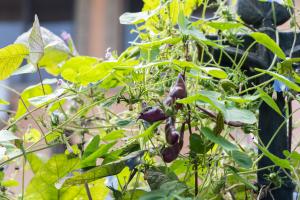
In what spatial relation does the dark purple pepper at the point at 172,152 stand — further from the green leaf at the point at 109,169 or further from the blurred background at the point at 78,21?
the blurred background at the point at 78,21

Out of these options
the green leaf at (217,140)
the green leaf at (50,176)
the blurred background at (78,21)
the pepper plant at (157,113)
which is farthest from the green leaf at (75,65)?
the blurred background at (78,21)

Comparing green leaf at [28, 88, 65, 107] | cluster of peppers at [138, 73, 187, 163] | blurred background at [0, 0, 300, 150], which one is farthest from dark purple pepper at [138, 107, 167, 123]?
blurred background at [0, 0, 300, 150]

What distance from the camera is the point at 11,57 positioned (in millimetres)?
679

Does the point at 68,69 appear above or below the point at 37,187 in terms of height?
above

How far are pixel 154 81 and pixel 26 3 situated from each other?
4.28 m

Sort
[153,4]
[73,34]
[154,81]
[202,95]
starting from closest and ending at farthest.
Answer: [202,95]
[154,81]
[153,4]
[73,34]

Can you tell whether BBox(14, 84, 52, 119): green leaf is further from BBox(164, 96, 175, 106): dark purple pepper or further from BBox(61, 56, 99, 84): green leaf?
BBox(164, 96, 175, 106): dark purple pepper

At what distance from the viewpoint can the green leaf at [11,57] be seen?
0.67 metres

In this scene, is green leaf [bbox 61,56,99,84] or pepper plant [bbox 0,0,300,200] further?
green leaf [bbox 61,56,99,84]

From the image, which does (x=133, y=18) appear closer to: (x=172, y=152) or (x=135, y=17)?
(x=135, y=17)

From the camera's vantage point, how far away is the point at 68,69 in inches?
29.9

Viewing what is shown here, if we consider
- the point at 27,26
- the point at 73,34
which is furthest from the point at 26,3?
the point at 73,34

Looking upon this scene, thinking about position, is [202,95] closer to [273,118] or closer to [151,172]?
[151,172]

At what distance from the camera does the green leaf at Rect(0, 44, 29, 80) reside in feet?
2.21
